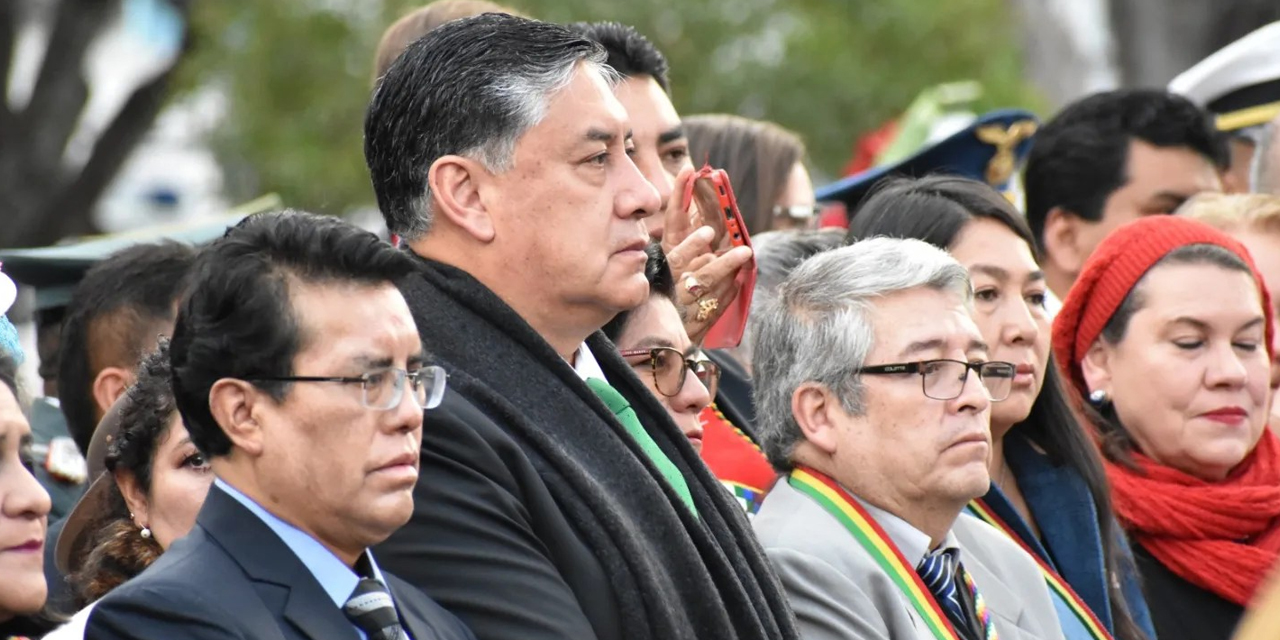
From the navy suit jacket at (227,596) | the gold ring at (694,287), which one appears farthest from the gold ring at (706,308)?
the navy suit jacket at (227,596)

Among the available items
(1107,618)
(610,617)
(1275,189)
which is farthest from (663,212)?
(1275,189)

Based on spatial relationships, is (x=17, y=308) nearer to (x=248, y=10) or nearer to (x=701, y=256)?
(x=248, y=10)

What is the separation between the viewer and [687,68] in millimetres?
14852

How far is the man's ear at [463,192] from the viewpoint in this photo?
3.70m

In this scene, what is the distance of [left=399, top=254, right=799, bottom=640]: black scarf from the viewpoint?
341 cm

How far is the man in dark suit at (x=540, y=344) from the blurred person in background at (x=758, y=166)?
2.58 meters

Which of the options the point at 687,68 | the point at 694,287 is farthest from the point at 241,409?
the point at 687,68

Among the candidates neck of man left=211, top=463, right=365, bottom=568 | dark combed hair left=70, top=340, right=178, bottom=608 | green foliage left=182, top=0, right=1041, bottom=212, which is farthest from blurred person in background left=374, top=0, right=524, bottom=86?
green foliage left=182, top=0, right=1041, bottom=212

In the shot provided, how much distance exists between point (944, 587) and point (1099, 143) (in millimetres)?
2732

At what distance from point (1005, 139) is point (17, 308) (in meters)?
5.71

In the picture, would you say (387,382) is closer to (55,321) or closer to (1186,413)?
(55,321)

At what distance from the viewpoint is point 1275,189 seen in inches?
278

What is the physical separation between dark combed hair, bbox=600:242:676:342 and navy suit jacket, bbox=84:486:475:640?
4.44ft

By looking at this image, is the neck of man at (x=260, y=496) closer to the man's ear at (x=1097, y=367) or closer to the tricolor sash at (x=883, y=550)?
the tricolor sash at (x=883, y=550)
